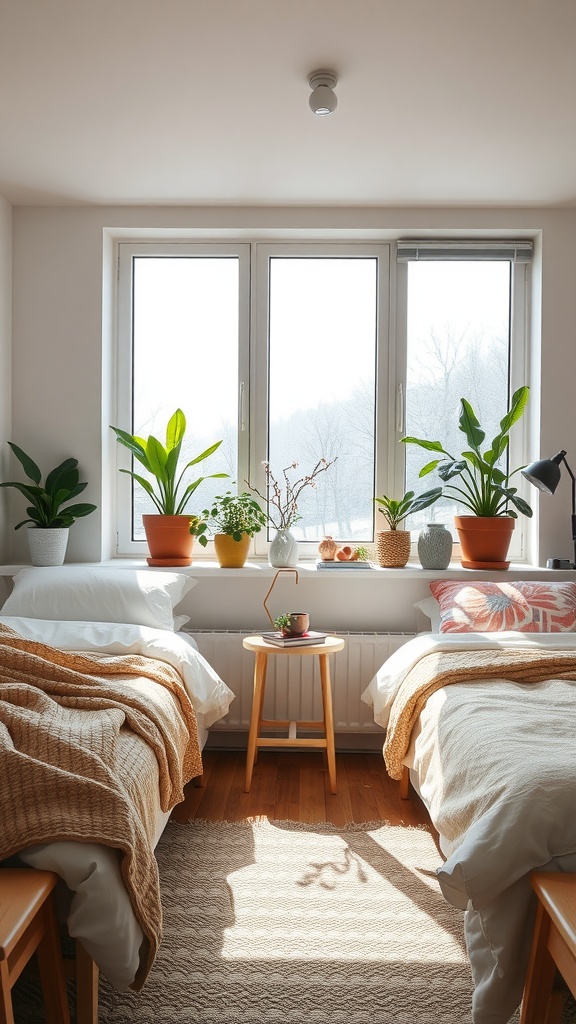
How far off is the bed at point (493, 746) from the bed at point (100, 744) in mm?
670

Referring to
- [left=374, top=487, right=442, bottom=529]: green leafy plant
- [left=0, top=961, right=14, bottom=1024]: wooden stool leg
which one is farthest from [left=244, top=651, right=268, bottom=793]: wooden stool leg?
[left=0, top=961, right=14, bottom=1024]: wooden stool leg

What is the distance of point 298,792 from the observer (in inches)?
127

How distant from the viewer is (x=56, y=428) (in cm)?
387

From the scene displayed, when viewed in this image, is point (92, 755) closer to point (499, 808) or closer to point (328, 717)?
point (499, 808)

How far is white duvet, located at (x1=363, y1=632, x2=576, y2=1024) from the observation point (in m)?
1.63

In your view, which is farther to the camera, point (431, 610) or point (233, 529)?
point (233, 529)

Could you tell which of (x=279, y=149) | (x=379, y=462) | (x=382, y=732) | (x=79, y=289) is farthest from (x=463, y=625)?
(x=79, y=289)

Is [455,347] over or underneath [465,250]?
underneath

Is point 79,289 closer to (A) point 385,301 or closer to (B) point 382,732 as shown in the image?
(A) point 385,301

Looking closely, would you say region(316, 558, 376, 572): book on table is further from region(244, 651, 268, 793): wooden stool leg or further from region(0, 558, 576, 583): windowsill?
region(244, 651, 268, 793): wooden stool leg

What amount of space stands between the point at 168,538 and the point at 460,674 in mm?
1630

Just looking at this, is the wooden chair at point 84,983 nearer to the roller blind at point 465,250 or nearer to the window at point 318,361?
the window at point 318,361

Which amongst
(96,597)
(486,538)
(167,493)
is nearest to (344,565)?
(486,538)

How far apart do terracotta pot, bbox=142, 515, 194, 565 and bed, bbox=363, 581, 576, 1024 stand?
1.10 meters
